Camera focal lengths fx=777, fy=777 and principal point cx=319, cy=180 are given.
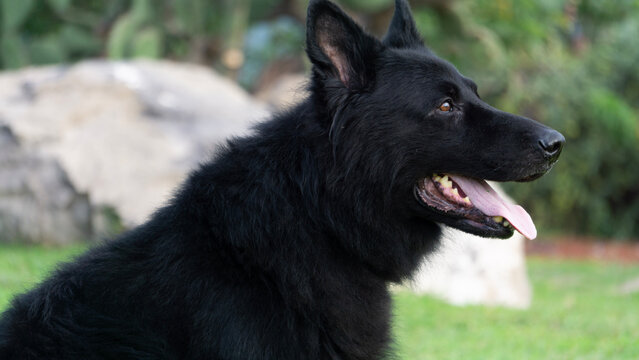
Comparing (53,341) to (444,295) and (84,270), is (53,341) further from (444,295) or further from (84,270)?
(444,295)

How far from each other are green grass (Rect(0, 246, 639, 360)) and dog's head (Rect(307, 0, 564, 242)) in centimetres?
141

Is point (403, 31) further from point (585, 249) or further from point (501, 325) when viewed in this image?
point (585, 249)

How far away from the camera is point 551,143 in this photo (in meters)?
3.09

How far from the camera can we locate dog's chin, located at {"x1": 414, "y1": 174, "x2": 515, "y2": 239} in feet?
10.1

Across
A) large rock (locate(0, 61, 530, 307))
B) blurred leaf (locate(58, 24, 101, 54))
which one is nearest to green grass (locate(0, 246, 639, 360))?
large rock (locate(0, 61, 530, 307))

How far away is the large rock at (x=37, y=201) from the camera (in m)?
8.30

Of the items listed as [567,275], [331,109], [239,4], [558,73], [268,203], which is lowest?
[567,275]

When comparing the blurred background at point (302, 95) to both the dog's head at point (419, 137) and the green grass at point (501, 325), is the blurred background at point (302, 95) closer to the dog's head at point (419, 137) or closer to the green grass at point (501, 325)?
the green grass at point (501, 325)

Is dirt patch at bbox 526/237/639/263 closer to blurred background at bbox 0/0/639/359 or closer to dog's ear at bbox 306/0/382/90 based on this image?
blurred background at bbox 0/0/639/359

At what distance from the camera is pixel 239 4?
1218 centimetres

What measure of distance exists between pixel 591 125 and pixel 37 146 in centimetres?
1031

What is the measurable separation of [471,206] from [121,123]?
604cm

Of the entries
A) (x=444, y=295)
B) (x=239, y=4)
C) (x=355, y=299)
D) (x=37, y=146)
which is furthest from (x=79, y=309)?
(x=239, y=4)

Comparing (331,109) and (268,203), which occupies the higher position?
(331,109)
